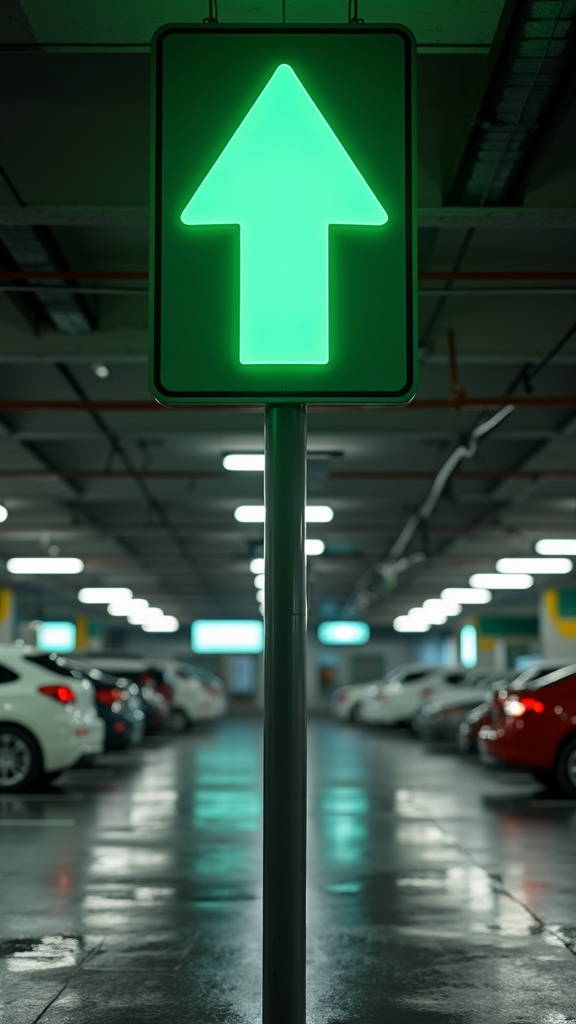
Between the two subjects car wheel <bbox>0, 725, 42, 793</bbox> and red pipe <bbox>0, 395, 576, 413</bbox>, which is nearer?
red pipe <bbox>0, 395, 576, 413</bbox>

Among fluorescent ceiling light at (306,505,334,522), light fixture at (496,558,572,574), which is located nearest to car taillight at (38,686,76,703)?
fluorescent ceiling light at (306,505,334,522)

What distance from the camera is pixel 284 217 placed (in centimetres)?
306

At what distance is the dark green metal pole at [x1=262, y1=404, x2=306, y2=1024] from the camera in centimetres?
305

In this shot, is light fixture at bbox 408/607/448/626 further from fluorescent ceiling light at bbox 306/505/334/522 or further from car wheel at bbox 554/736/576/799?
car wheel at bbox 554/736/576/799

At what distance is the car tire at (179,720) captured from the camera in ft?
98.2

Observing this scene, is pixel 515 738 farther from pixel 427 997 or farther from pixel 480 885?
pixel 427 997

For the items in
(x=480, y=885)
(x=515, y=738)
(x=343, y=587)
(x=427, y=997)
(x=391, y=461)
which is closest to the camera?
(x=427, y=997)

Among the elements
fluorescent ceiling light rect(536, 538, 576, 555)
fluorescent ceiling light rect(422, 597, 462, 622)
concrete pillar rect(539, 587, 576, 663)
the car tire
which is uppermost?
fluorescent ceiling light rect(422, 597, 462, 622)

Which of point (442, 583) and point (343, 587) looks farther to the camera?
point (343, 587)

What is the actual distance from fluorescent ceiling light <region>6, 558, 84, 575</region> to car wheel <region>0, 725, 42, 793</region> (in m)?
13.6

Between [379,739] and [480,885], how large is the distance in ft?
64.9

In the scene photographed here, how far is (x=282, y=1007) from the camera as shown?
3047mm

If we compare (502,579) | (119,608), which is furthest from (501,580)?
(119,608)

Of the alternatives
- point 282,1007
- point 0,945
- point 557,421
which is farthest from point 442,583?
point 282,1007
